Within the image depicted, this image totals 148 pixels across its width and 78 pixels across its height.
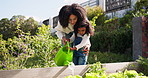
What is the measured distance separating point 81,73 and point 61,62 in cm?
35

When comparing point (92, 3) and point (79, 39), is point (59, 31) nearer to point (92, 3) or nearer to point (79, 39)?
point (79, 39)

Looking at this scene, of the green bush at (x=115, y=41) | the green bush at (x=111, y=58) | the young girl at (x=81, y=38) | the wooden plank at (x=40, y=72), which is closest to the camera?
the wooden plank at (x=40, y=72)

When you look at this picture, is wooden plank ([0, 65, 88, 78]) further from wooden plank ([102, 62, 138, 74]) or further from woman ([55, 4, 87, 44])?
woman ([55, 4, 87, 44])

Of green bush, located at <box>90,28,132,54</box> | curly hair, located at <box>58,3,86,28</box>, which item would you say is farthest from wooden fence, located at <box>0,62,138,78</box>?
green bush, located at <box>90,28,132,54</box>

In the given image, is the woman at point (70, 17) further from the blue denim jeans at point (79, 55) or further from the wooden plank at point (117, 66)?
the wooden plank at point (117, 66)

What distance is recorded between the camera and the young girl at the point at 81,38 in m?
1.73

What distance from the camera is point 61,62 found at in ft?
5.12

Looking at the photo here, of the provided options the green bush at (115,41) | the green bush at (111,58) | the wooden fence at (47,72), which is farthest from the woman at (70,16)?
the green bush at (115,41)

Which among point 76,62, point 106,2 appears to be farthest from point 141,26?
point 106,2

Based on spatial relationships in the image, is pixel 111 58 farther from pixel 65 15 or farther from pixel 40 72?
pixel 40 72

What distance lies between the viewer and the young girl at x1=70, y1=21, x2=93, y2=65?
1728 millimetres

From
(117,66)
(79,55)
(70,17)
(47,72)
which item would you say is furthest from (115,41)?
(47,72)

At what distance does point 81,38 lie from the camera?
5.86 ft

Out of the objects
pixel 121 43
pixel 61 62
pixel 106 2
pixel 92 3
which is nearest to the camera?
pixel 61 62
